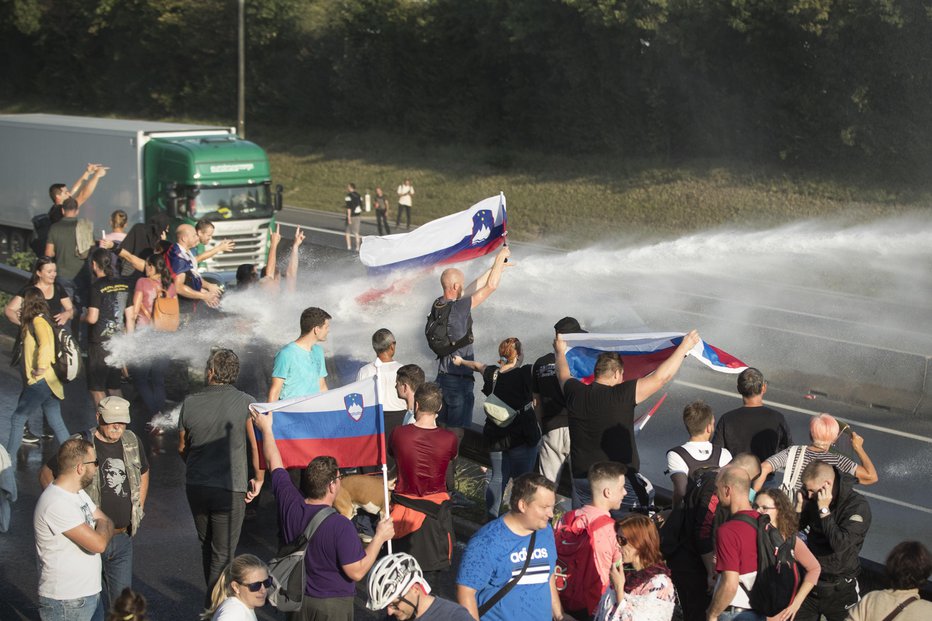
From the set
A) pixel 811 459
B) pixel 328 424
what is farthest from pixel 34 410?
pixel 811 459

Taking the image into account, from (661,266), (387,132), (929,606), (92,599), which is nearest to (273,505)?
(92,599)

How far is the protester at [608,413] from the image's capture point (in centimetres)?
830

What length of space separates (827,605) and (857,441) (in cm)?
133

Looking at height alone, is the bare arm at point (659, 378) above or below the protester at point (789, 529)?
above

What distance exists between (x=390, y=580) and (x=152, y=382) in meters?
8.08

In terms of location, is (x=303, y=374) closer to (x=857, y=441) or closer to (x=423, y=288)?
(x=857, y=441)

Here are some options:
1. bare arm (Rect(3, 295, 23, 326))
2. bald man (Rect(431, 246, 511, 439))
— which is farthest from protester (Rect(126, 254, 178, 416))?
bald man (Rect(431, 246, 511, 439))

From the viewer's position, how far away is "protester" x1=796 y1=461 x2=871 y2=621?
7.27 meters

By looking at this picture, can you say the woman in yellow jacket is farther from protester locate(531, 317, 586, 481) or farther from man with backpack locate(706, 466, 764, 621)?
man with backpack locate(706, 466, 764, 621)

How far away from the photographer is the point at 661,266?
94.4 feet

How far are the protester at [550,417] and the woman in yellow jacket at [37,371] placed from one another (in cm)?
473

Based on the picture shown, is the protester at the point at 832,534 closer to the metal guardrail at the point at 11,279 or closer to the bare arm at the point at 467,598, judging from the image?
the bare arm at the point at 467,598

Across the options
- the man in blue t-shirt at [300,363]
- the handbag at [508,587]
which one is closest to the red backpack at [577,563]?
the handbag at [508,587]

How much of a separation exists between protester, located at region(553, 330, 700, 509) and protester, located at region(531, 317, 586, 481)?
2.13 ft
